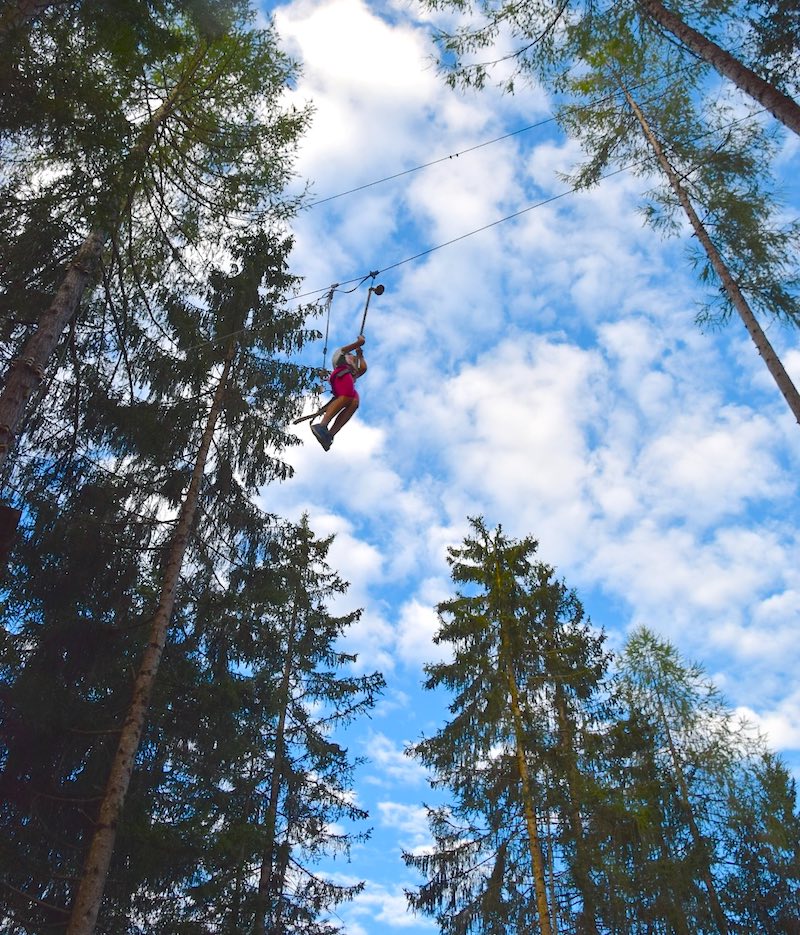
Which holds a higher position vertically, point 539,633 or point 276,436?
point 276,436

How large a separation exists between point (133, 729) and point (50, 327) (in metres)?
4.39

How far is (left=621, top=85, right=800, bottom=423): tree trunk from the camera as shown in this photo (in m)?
7.34

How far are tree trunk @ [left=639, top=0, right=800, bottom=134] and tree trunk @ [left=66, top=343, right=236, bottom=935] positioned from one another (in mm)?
7868

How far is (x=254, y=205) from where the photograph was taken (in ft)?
31.9

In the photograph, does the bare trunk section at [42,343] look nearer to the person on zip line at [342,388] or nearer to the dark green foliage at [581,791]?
the person on zip line at [342,388]

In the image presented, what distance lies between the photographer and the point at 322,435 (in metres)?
8.88

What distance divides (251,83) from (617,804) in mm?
11720

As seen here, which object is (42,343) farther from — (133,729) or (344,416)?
(133,729)

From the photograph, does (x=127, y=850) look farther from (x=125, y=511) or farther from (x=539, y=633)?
(x=539, y=633)

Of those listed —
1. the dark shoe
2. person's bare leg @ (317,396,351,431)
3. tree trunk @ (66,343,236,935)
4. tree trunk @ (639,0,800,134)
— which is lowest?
tree trunk @ (66,343,236,935)

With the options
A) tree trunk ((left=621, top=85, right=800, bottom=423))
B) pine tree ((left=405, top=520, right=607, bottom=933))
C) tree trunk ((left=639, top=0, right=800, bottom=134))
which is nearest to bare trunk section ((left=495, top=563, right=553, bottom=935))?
pine tree ((left=405, top=520, right=607, bottom=933))

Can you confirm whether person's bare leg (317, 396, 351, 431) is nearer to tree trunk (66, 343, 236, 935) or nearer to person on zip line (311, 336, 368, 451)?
person on zip line (311, 336, 368, 451)

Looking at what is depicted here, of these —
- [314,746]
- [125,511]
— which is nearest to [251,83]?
[125,511]

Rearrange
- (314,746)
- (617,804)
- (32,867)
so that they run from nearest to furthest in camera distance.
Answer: (32,867)
(617,804)
(314,746)
